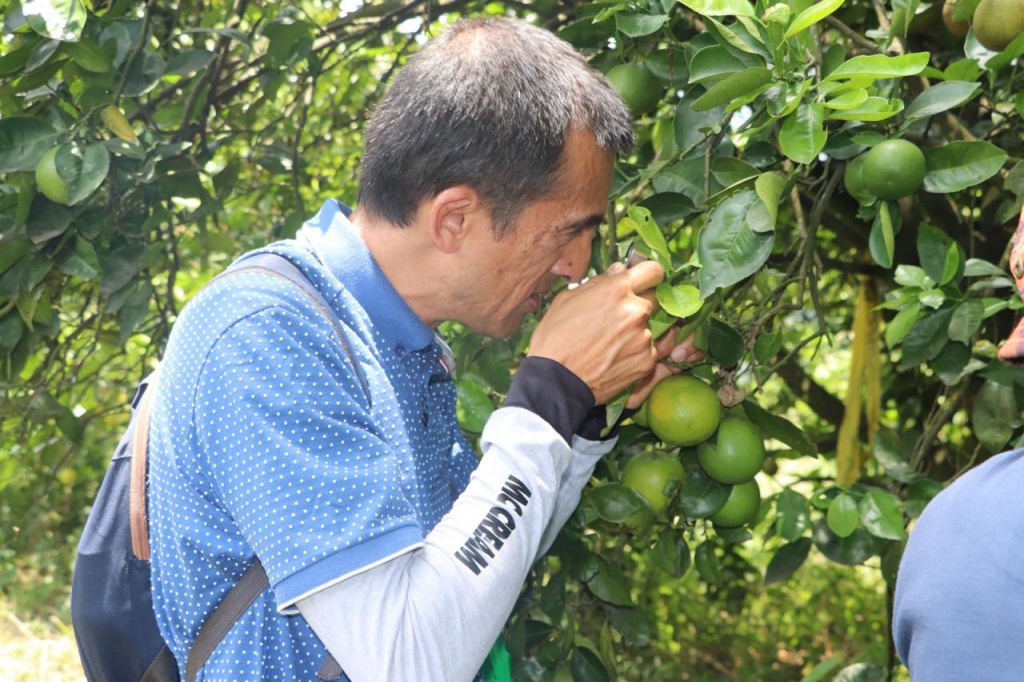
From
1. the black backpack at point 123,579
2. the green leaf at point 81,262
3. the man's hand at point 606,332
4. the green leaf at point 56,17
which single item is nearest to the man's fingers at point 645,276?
the man's hand at point 606,332

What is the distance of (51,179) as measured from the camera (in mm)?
1856

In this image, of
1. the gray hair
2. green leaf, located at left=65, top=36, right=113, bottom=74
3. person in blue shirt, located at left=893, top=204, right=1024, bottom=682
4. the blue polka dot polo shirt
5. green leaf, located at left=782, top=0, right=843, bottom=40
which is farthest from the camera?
green leaf, located at left=65, top=36, right=113, bottom=74

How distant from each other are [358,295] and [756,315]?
1.99 feet

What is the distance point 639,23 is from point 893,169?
41cm

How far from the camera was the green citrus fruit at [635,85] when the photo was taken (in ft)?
5.85

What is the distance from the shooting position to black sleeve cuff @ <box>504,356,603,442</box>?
136 centimetres

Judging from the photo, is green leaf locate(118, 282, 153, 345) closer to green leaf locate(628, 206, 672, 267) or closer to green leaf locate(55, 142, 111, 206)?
green leaf locate(55, 142, 111, 206)

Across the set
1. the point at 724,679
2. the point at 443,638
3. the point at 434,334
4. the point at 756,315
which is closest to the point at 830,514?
the point at 756,315

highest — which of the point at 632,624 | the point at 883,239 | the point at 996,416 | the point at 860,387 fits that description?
the point at 883,239

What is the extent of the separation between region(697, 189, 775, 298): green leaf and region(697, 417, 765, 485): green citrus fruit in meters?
0.32

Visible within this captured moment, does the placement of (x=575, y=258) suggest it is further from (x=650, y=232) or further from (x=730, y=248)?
(x=730, y=248)

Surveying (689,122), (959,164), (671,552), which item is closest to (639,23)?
(689,122)

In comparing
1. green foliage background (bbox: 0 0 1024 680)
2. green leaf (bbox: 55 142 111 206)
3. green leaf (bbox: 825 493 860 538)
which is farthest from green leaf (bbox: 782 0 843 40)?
green leaf (bbox: 55 142 111 206)

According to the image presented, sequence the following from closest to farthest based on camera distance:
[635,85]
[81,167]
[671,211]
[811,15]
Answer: [811,15]
[671,211]
[635,85]
[81,167]
